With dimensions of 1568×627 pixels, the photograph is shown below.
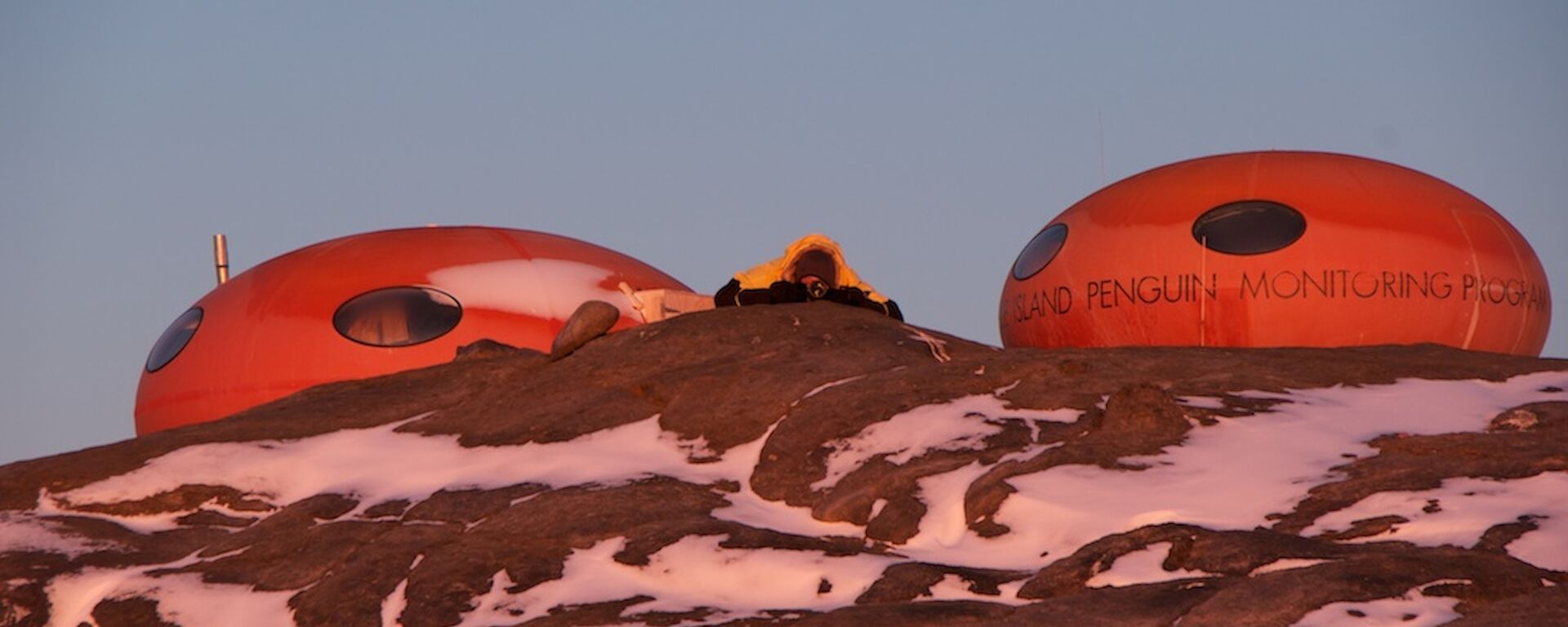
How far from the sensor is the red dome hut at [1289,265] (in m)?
31.0

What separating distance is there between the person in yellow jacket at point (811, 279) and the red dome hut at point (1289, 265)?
2.50 metres

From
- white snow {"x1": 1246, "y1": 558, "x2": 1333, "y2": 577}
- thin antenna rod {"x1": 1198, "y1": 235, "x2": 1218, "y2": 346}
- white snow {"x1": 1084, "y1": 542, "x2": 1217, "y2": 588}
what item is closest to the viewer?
white snow {"x1": 1246, "y1": 558, "x2": 1333, "y2": 577}

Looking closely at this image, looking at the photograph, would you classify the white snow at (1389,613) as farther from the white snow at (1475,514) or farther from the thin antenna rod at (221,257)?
the thin antenna rod at (221,257)

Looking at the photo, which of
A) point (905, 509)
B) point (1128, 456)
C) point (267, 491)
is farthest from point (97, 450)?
point (1128, 456)

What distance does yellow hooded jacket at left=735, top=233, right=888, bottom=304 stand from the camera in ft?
107

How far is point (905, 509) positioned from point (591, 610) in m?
3.38

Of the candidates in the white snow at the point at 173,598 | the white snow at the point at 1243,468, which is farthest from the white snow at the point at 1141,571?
the white snow at the point at 173,598

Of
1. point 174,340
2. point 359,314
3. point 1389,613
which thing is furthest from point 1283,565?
point 174,340

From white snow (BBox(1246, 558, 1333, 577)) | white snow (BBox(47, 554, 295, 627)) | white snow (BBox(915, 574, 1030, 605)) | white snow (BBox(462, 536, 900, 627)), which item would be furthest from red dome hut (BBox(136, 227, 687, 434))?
white snow (BBox(1246, 558, 1333, 577))

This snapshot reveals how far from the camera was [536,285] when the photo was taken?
3781 cm

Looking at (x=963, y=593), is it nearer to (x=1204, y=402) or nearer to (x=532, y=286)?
(x=1204, y=402)

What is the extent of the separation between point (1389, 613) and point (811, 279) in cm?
1617

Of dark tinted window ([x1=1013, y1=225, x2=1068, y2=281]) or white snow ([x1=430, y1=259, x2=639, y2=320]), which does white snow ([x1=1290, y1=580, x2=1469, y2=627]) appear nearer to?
dark tinted window ([x1=1013, y1=225, x2=1068, y2=281])

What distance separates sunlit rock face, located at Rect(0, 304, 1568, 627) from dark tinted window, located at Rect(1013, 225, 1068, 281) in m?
3.91
